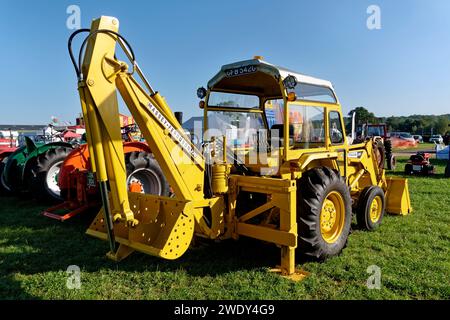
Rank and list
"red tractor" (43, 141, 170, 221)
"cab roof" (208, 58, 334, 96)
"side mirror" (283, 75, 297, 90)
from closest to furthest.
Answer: "side mirror" (283, 75, 297, 90)
"cab roof" (208, 58, 334, 96)
"red tractor" (43, 141, 170, 221)

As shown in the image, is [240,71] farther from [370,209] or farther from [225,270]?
[370,209]

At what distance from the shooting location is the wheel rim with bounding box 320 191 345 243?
4602mm

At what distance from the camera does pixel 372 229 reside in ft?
19.2

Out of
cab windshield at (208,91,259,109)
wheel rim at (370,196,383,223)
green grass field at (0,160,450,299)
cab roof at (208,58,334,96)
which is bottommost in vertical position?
green grass field at (0,160,450,299)

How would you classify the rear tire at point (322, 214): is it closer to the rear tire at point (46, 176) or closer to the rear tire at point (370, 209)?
the rear tire at point (370, 209)

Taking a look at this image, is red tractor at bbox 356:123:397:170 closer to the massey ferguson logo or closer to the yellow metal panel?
the yellow metal panel

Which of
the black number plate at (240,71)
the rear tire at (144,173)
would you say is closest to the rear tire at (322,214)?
the black number plate at (240,71)

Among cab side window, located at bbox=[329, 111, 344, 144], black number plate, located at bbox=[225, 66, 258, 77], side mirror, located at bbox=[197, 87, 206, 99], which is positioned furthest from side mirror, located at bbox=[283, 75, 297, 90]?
side mirror, located at bbox=[197, 87, 206, 99]

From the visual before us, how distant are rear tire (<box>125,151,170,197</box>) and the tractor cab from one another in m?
1.97

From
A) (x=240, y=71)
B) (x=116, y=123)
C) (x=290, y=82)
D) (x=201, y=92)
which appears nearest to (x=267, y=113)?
(x=201, y=92)

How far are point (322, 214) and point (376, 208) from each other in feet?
6.83

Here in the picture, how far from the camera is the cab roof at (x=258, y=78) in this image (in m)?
4.30

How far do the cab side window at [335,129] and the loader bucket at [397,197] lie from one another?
2.18 meters
